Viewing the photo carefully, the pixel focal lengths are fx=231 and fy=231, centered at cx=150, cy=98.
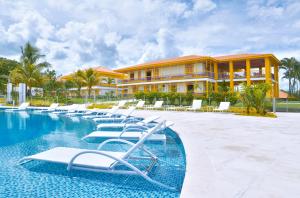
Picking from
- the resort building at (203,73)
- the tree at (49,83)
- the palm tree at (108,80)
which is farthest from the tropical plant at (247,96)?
the palm tree at (108,80)

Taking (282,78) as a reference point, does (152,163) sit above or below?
below

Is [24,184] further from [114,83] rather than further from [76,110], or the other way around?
[114,83]

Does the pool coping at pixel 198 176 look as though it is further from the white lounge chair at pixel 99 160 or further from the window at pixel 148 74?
the window at pixel 148 74

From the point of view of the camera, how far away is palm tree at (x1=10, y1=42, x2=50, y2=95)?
29.2m

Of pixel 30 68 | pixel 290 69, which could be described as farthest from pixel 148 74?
pixel 290 69

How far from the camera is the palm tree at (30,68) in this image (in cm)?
2923

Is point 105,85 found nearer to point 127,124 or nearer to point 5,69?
point 5,69

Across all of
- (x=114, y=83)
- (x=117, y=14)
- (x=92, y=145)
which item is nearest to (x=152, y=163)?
(x=92, y=145)

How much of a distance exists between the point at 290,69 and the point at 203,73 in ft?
79.8

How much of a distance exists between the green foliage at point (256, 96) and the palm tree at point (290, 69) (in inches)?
1353

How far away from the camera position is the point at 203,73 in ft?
102

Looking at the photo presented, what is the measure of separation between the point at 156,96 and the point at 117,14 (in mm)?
9869

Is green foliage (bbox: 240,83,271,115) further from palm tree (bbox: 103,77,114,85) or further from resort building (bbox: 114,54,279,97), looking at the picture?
palm tree (bbox: 103,77,114,85)

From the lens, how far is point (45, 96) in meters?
29.0
